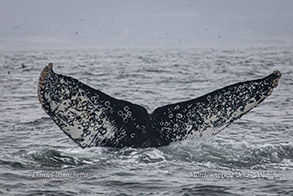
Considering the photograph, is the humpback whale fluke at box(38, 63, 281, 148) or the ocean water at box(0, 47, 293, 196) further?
the humpback whale fluke at box(38, 63, 281, 148)

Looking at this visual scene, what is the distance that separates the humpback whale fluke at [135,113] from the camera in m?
7.37

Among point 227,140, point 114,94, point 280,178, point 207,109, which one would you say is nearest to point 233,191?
point 280,178

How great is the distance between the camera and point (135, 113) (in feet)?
25.4

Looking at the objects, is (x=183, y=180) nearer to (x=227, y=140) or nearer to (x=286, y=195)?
(x=286, y=195)

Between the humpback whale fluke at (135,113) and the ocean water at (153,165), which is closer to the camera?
the ocean water at (153,165)

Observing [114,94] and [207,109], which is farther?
[114,94]

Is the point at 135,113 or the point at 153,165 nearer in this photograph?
the point at 135,113

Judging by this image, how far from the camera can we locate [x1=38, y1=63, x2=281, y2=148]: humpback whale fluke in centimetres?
737

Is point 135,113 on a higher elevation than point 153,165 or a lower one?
higher

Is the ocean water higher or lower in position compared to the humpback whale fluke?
lower

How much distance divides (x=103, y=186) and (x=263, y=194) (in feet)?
6.42

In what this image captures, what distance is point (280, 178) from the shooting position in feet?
23.9

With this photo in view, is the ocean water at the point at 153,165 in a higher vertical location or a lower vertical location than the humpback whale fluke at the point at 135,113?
lower

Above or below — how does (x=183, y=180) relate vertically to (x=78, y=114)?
below
